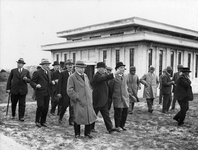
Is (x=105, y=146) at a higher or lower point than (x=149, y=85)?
lower

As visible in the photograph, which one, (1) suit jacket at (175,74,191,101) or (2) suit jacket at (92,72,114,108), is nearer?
(2) suit jacket at (92,72,114,108)

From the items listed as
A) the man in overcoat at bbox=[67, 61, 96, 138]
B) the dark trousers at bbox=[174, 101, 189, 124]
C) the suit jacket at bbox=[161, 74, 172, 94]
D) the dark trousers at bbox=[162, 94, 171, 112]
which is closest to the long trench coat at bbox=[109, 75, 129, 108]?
the man in overcoat at bbox=[67, 61, 96, 138]

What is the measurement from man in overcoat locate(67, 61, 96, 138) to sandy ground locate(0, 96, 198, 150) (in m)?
0.46

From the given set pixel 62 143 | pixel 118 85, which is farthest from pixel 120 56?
pixel 62 143

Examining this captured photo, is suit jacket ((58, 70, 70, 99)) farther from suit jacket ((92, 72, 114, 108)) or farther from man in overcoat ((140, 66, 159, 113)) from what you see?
man in overcoat ((140, 66, 159, 113))

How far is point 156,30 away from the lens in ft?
81.2

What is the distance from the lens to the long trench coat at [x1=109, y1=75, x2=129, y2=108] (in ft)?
21.9

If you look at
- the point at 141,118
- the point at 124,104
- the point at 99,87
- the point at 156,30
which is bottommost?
the point at 141,118

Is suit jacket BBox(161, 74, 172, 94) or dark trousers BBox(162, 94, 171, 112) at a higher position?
suit jacket BBox(161, 74, 172, 94)

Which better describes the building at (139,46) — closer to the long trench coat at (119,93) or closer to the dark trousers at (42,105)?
the long trench coat at (119,93)

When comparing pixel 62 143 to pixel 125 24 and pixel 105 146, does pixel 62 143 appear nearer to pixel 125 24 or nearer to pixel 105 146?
pixel 105 146

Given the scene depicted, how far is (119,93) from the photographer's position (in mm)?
6777

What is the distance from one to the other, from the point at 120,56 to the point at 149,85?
12.4 meters

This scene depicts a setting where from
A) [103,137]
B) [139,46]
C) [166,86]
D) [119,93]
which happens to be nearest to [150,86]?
[166,86]
